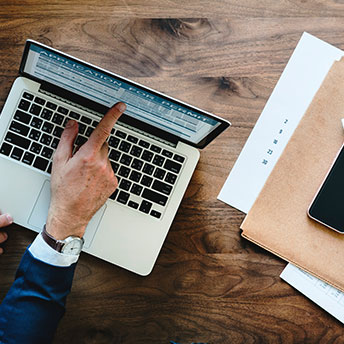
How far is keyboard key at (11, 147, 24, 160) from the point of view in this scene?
0.75m

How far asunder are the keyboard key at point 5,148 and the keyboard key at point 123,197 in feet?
0.75

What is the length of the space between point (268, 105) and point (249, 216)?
0.24m

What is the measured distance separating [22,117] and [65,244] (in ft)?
0.85

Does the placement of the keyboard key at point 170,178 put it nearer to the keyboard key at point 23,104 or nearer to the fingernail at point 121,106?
the fingernail at point 121,106

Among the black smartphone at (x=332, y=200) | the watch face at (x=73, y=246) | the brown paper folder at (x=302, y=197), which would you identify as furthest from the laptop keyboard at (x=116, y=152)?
the black smartphone at (x=332, y=200)

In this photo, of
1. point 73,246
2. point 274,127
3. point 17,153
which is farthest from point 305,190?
point 17,153

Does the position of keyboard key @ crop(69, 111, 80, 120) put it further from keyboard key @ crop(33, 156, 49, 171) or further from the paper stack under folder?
the paper stack under folder

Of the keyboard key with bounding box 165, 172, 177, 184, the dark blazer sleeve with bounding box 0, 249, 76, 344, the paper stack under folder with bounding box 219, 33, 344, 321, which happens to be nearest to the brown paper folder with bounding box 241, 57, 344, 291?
the paper stack under folder with bounding box 219, 33, 344, 321

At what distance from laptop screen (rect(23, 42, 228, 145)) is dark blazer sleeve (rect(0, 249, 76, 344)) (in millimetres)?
324

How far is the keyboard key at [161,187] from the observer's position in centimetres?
77

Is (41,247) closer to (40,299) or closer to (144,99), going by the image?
(40,299)

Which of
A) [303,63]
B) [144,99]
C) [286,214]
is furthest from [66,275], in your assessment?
[303,63]

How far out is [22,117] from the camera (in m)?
0.75

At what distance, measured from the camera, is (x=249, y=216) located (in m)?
0.83
